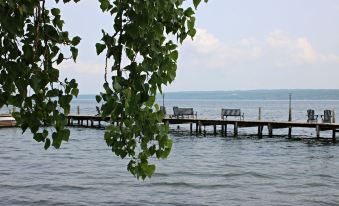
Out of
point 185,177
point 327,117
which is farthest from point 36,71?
point 327,117

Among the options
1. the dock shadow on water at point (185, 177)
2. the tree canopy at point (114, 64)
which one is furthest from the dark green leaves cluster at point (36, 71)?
the dock shadow on water at point (185, 177)

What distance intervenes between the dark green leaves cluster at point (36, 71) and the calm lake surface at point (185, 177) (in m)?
12.5

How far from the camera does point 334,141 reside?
118 ft

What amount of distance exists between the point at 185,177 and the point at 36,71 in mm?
18216

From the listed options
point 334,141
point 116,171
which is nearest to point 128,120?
point 116,171

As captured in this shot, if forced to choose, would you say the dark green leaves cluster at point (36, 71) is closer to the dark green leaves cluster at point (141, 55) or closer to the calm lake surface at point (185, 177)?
the dark green leaves cluster at point (141, 55)

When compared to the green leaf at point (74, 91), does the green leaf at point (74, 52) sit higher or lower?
higher

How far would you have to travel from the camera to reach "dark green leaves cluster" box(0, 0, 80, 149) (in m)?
2.50

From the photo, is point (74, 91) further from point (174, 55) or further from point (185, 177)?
point (185, 177)

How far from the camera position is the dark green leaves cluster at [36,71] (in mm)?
2496

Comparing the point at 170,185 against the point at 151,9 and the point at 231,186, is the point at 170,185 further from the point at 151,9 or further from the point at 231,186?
the point at 151,9

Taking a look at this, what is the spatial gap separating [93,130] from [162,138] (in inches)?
1910

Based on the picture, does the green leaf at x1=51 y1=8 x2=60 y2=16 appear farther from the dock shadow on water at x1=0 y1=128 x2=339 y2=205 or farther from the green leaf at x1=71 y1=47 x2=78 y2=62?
the dock shadow on water at x1=0 y1=128 x2=339 y2=205

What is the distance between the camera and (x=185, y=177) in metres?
20.4
